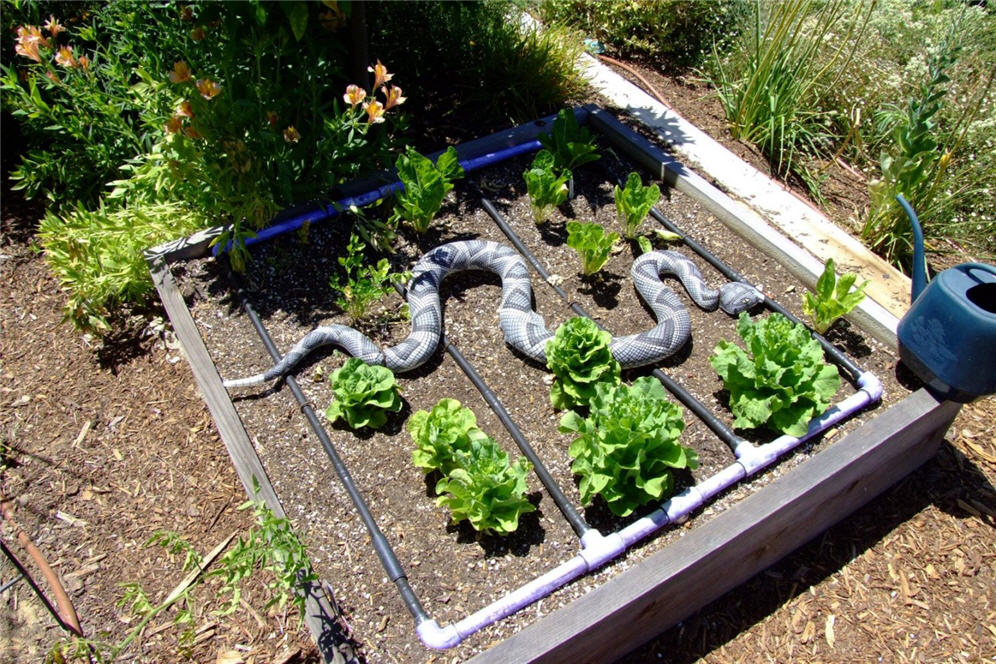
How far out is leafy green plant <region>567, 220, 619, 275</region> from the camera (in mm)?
3453

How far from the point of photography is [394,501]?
2838 millimetres

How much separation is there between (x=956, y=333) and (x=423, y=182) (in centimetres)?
234

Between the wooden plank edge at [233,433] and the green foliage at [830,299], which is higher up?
the green foliage at [830,299]

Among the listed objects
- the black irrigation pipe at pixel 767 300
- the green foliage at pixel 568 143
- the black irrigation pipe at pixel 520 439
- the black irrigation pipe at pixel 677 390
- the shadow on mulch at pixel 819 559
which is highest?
the green foliage at pixel 568 143

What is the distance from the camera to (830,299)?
130 inches

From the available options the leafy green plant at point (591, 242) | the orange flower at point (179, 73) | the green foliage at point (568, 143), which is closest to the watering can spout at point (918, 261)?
the leafy green plant at point (591, 242)

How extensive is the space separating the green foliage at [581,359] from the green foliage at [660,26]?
3212 mm

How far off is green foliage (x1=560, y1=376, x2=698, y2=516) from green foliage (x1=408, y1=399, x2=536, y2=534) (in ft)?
0.76

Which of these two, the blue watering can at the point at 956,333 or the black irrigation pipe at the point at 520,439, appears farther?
the blue watering can at the point at 956,333

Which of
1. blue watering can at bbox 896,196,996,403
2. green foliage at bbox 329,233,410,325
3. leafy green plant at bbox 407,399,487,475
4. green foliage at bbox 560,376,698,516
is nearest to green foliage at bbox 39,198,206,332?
green foliage at bbox 329,233,410,325

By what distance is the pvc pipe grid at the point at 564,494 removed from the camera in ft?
8.12

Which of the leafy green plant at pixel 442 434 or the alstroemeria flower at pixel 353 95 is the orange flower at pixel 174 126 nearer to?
the alstroemeria flower at pixel 353 95

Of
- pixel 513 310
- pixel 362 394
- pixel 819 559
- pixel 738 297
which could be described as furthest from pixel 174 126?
pixel 819 559

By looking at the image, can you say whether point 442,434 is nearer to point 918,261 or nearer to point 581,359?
point 581,359
